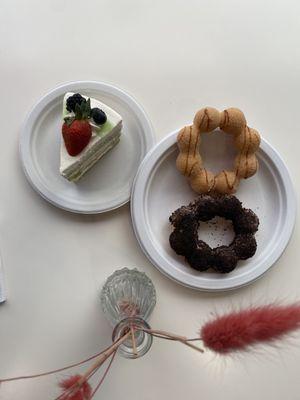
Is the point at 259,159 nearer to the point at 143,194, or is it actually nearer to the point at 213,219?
the point at 213,219

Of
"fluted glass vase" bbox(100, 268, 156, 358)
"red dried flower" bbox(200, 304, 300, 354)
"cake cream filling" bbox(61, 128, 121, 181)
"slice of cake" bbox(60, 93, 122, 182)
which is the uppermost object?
"slice of cake" bbox(60, 93, 122, 182)

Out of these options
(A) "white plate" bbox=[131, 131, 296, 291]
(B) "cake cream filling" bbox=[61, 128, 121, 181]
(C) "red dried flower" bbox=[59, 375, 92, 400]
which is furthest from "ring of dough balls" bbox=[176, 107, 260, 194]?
(C) "red dried flower" bbox=[59, 375, 92, 400]

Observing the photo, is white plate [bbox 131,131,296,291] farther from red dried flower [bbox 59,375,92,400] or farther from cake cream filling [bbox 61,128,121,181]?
red dried flower [bbox 59,375,92,400]

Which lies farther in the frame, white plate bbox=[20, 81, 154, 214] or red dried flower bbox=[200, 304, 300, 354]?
white plate bbox=[20, 81, 154, 214]

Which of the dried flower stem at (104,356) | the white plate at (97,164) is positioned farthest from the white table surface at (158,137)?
the dried flower stem at (104,356)

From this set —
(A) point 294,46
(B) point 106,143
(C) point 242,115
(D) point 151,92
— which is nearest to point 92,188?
(B) point 106,143
